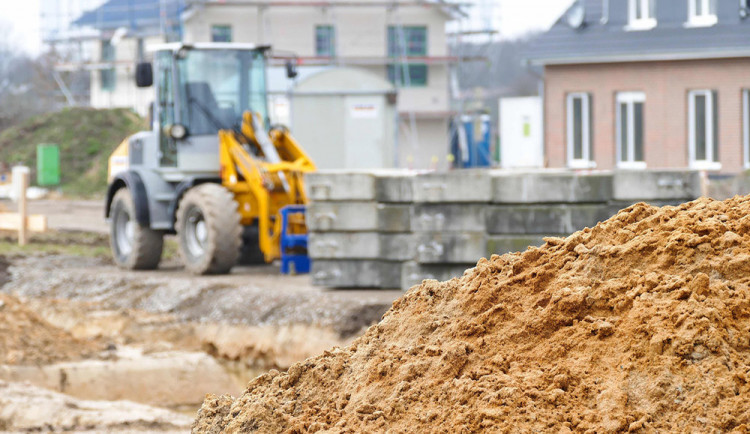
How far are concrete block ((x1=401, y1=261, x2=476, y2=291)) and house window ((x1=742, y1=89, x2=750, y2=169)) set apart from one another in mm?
14092

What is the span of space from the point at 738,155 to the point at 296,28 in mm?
21317

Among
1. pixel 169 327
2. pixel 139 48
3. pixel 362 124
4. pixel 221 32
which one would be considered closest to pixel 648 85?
pixel 362 124

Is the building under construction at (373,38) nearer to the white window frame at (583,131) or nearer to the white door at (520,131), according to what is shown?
the white door at (520,131)

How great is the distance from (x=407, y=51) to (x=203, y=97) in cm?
2766

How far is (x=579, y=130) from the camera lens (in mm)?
27250

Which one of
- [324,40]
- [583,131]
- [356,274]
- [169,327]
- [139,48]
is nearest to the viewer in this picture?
[356,274]

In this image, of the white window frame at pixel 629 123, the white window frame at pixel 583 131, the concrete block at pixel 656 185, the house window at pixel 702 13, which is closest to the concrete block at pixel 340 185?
the concrete block at pixel 656 185

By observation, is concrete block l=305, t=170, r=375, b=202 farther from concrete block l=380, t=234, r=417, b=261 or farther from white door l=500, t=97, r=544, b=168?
white door l=500, t=97, r=544, b=168

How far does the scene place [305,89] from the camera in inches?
967

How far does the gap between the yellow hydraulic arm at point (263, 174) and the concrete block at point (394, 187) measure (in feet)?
7.30

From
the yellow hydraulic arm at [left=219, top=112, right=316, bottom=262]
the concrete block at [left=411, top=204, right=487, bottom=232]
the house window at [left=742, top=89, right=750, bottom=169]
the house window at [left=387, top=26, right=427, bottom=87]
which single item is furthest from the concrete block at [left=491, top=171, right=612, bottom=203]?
the house window at [left=387, top=26, right=427, bottom=87]

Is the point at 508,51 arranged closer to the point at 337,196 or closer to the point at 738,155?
the point at 738,155

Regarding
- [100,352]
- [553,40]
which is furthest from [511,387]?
[553,40]

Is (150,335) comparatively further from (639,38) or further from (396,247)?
(639,38)
